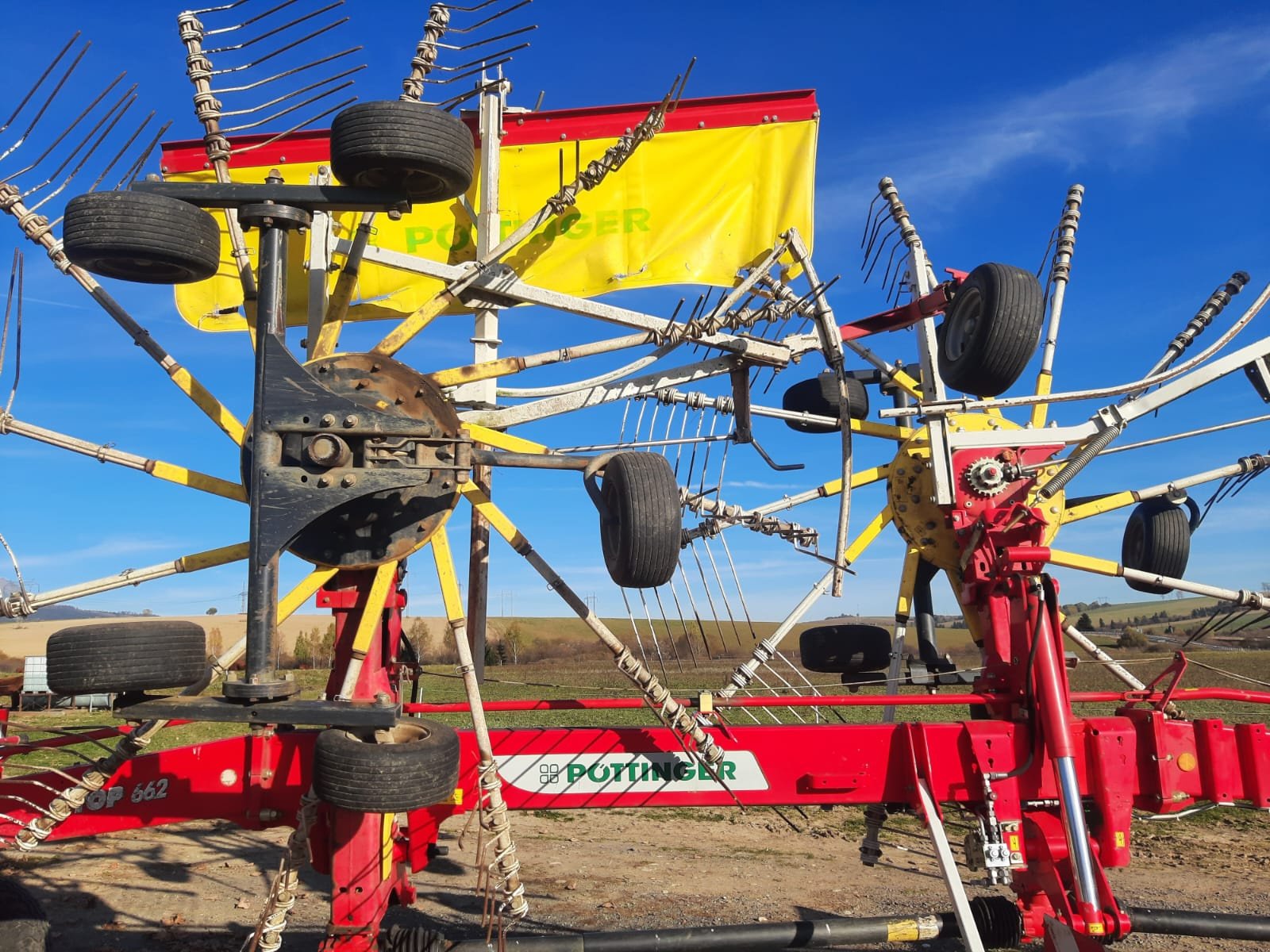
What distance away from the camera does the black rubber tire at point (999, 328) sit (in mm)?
6152

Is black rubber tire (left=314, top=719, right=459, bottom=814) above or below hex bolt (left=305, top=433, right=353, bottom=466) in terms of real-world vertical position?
below

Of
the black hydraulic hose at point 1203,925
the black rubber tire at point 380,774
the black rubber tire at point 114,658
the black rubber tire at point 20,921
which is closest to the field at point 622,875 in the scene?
the black hydraulic hose at point 1203,925

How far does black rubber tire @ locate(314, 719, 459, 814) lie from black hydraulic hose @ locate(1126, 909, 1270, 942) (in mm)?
4326

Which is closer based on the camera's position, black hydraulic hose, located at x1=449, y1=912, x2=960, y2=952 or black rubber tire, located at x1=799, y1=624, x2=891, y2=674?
black hydraulic hose, located at x1=449, y1=912, x2=960, y2=952

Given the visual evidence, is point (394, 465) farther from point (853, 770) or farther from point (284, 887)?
point (853, 770)

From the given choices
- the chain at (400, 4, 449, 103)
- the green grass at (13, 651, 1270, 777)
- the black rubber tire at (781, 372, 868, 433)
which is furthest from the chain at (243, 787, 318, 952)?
the black rubber tire at (781, 372, 868, 433)

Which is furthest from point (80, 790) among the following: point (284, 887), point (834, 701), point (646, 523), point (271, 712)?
point (834, 701)

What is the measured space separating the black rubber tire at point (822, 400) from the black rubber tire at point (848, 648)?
2.15 meters

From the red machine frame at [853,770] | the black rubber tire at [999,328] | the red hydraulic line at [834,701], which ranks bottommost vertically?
the red machine frame at [853,770]

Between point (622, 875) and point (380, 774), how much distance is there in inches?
207

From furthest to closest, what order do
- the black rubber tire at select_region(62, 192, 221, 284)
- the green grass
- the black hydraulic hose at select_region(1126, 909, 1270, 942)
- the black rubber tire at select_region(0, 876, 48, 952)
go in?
the green grass < the black hydraulic hose at select_region(1126, 909, 1270, 942) < the black rubber tire at select_region(0, 876, 48, 952) < the black rubber tire at select_region(62, 192, 221, 284)

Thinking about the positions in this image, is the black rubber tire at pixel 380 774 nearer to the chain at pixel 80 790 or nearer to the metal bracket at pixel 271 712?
the metal bracket at pixel 271 712

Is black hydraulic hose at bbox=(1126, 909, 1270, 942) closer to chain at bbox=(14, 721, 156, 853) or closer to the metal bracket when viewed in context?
the metal bracket

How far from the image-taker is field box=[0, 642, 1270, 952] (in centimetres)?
737
